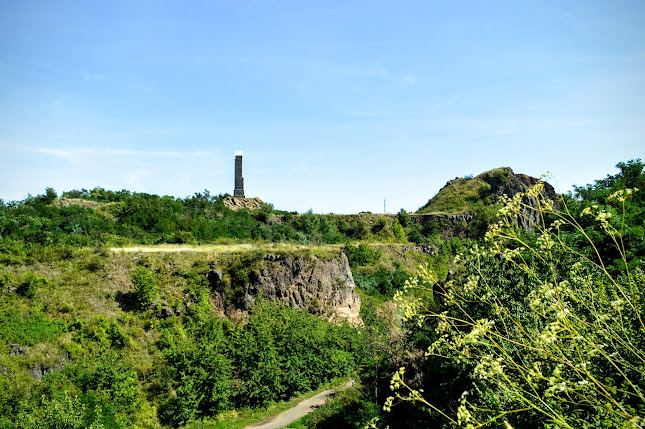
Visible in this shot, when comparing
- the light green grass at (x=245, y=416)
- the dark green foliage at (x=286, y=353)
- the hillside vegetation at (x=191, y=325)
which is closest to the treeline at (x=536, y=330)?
the hillside vegetation at (x=191, y=325)

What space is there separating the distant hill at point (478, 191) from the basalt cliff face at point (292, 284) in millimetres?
28847

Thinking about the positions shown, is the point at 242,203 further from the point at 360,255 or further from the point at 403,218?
the point at 403,218

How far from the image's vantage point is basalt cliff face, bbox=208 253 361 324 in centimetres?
2516

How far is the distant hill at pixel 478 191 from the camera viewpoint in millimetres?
54438

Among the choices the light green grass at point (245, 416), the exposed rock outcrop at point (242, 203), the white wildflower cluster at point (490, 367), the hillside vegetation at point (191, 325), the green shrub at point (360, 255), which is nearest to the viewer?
the white wildflower cluster at point (490, 367)

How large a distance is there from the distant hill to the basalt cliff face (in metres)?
28.8

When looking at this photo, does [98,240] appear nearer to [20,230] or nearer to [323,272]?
[20,230]

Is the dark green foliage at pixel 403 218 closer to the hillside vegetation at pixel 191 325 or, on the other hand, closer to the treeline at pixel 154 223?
the treeline at pixel 154 223

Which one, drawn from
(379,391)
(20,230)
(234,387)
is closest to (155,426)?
(234,387)

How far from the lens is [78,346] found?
60.8 feet

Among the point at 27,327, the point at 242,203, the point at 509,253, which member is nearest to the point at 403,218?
the point at 242,203

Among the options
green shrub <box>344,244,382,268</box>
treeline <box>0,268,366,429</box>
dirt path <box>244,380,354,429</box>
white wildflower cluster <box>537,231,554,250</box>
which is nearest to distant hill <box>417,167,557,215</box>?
green shrub <box>344,244,382,268</box>

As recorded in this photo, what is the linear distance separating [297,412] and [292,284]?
30.6ft

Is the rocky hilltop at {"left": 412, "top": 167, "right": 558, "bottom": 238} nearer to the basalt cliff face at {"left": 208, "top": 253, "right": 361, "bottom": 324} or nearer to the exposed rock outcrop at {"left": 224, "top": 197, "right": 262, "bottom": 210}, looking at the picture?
the exposed rock outcrop at {"left": 224, "top": 197, "right": 262, "bottom": 210}
